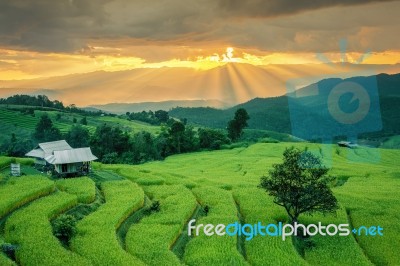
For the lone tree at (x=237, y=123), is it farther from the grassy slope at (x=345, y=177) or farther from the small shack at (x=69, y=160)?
the small shack at (x=69, y=160)

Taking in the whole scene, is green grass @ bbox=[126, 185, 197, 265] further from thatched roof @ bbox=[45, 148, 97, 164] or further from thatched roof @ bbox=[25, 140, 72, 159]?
thatched roof @ bbox=[25, 140, 72, 159]

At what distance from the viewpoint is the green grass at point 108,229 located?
101 feet

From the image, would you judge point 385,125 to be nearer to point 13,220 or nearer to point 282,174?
point 282,174

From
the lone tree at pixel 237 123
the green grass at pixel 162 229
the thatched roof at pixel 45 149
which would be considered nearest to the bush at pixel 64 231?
the green grass at pixel 162 229

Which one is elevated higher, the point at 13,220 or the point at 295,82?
the point at 295,82

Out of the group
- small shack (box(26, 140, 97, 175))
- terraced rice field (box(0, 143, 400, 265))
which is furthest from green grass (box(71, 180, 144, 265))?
small shack (box(26, 140, 97, 175))

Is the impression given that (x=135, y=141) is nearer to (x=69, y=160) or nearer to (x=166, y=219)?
(x=69, y=160)

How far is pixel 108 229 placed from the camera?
3625cm

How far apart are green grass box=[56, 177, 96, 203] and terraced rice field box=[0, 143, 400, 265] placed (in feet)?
0.34

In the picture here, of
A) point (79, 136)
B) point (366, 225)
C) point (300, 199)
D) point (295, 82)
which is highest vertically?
point (295, 82)

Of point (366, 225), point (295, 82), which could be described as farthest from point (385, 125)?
point (366, 225)

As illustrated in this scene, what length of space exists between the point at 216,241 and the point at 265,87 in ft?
445

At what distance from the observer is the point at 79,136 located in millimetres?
109750

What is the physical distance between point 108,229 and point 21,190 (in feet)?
44.6
